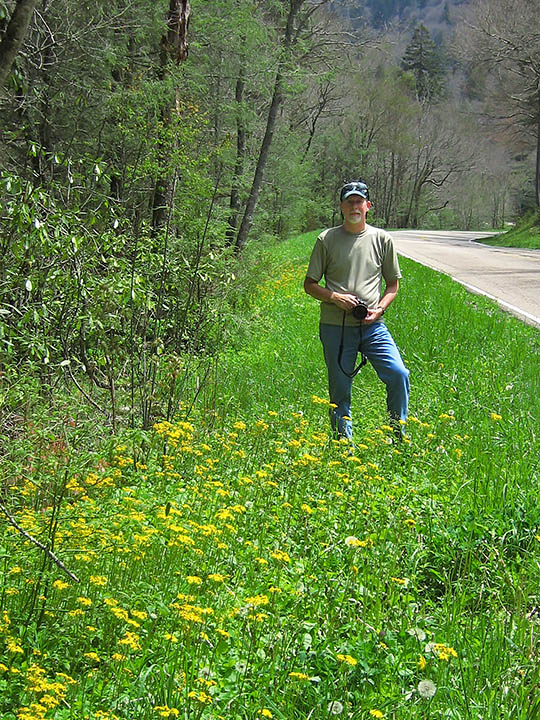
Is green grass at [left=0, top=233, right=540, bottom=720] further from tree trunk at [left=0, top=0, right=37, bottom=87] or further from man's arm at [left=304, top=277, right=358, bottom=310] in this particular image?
tree trunk at [left=0, top=0, right=37, bottom=87]

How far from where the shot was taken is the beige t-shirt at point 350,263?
5.18 m

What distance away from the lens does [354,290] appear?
204 inches

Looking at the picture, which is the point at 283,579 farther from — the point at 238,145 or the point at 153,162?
the point at 238,145

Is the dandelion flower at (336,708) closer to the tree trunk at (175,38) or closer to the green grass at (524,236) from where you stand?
the tree trunk at (175,38)

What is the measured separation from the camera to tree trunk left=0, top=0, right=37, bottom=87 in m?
2.18

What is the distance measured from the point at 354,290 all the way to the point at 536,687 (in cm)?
307

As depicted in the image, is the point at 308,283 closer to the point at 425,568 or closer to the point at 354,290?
the point at 354,290

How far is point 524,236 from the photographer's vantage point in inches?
1129

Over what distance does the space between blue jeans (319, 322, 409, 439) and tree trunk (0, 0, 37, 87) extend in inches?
133

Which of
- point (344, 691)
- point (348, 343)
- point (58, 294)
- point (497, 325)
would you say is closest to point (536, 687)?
point (344, 691)

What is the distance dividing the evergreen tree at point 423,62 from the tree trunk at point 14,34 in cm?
7535

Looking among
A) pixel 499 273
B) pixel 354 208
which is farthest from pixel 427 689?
pixel 499 273

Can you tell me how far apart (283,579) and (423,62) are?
80660mm

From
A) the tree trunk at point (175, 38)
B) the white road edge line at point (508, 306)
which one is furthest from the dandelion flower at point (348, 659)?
the tree trunk at point (175, 38)
